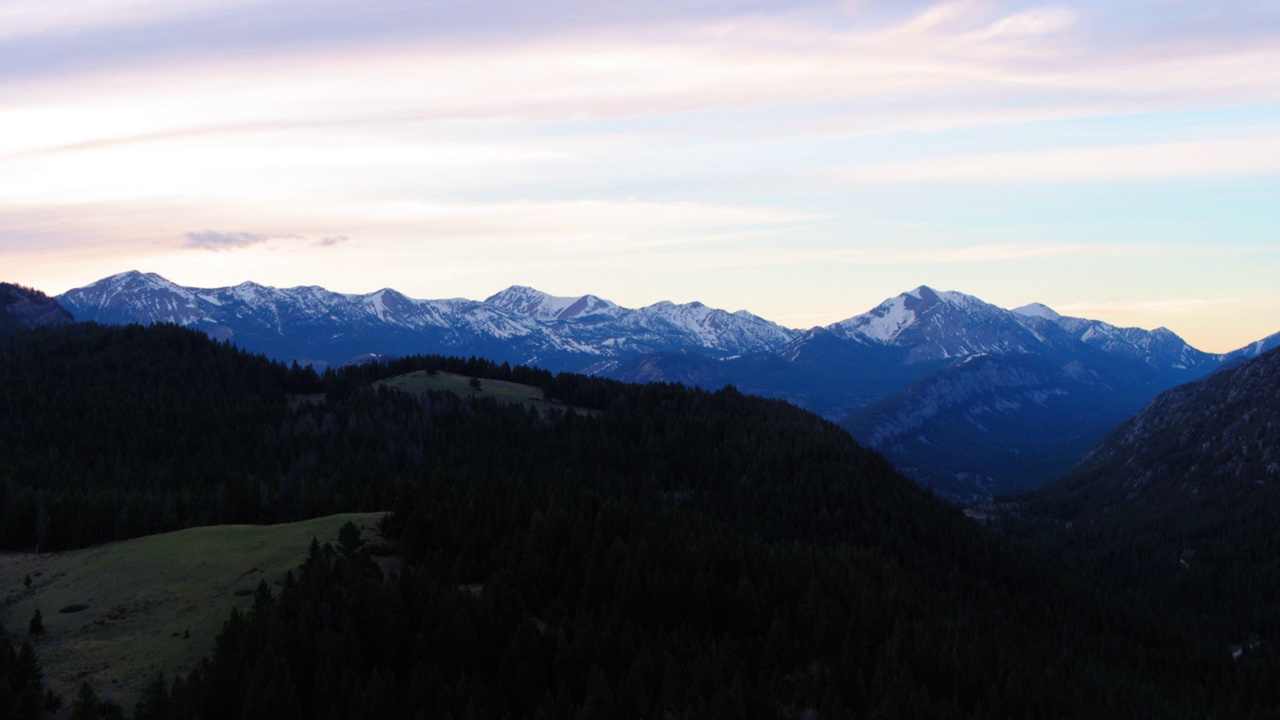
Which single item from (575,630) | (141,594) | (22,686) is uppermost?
(141,594)

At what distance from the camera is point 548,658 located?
9962 cm

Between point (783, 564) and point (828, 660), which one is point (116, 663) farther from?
point (783, 564)

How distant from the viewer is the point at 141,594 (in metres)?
104

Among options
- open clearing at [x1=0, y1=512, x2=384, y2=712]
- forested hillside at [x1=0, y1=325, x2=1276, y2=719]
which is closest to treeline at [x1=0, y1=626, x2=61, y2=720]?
open clearing at [x1=0, y1=512, x2=384, y2=712]

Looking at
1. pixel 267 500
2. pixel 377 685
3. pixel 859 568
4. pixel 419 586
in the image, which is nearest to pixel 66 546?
pixel 267 500

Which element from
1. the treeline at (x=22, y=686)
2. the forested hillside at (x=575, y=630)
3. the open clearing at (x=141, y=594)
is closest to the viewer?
the treeline at (x=22, y=686)

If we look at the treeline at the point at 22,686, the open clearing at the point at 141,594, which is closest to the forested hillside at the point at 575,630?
the open clearing at the point at 141,594

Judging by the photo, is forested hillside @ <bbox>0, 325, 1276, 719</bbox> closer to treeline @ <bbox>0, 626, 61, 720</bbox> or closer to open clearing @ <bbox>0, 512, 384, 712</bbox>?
open clearing @ <bbox>0, 512, 384, 712</bbox>

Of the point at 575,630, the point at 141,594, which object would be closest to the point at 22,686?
the point at 141,594

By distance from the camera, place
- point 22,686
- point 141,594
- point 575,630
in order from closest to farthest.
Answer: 1. point 22,686
2. point 575,630
3. point 141,594

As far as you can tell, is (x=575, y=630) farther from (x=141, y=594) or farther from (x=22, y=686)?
(x=22, y=686)

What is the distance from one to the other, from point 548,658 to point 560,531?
29.7m

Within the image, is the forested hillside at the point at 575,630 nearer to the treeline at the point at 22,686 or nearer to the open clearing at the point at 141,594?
the open clearing at the point at 141,594

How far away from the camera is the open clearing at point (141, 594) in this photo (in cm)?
8862
